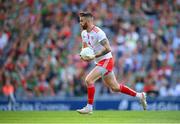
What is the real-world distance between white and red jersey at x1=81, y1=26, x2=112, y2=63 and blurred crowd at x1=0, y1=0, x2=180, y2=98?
6750 millimetres

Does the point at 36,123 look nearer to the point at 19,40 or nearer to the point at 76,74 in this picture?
the point at 76,74

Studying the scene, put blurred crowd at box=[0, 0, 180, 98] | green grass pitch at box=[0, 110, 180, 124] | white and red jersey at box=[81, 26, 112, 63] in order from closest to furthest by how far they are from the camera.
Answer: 1. green grass pitch at box=[0, 110, 180, 124]
2. white and red jersey at box=[81, 26, 112, 63]
3. blurred crowd at box=[0, 0, 180, 98]

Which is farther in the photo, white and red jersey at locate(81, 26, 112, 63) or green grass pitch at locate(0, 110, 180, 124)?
white and red jersey at locate(81, 26, 112, 63)

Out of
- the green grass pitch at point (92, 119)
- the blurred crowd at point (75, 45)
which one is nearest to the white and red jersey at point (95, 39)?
the green grass pitch at point (92, 119)

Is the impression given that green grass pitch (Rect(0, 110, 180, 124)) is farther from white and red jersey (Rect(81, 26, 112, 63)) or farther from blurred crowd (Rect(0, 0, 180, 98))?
blurred crowd (Rect(0, 0, 180, 98))

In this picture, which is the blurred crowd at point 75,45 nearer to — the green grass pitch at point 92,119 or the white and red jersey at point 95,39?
the green grass pitch at point 92,119

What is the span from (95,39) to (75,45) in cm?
836

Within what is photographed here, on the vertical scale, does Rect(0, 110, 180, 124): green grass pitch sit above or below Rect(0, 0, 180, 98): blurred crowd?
below

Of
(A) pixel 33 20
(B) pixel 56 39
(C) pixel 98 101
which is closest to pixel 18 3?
(A) pixel 33 20

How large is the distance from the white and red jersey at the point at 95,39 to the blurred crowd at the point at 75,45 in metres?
6.75

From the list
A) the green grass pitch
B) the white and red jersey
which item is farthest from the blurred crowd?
the white and red jersey

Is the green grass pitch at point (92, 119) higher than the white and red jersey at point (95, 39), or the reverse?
the white and red jersey at point (95, 39)

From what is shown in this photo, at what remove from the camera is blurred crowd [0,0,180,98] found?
792 inches

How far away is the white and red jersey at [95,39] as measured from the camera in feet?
42.2
